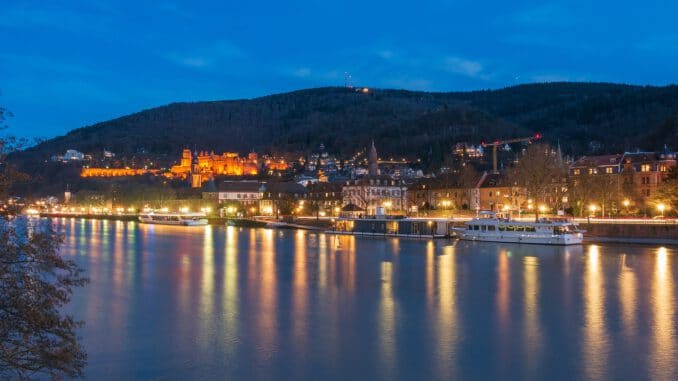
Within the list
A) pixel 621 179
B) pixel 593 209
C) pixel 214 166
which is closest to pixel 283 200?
pixel 593 209

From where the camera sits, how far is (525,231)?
48.0 metres

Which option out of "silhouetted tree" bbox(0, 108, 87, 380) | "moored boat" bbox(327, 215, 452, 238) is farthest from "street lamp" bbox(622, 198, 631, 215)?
"silhouetted tree" bbox(0, 108, 87, 380)

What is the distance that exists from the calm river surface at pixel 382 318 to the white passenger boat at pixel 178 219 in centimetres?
4968

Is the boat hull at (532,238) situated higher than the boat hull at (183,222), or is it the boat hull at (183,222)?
the boat hull at (183,222)

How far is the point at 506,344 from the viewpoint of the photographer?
1606cm

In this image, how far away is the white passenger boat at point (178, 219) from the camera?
283ft

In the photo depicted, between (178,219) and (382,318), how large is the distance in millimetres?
76794

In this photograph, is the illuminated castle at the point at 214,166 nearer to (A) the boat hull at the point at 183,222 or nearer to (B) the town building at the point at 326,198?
(A) the boat hull at the point at 183,222

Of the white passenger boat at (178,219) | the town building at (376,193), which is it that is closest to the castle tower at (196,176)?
the white passenger boat at (178,219)

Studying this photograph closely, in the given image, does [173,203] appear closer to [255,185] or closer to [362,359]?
[255,185]

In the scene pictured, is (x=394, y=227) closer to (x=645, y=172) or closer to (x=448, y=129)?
(x=645, y=172)

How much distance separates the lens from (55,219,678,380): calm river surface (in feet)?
46.2

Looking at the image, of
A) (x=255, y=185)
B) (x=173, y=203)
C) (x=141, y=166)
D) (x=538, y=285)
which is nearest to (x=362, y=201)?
(x=255, y=185)

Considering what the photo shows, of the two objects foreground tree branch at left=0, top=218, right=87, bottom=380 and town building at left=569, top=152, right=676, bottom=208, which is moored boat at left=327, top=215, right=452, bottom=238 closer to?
town building at left=569, top=152, right=676, bottom=208
